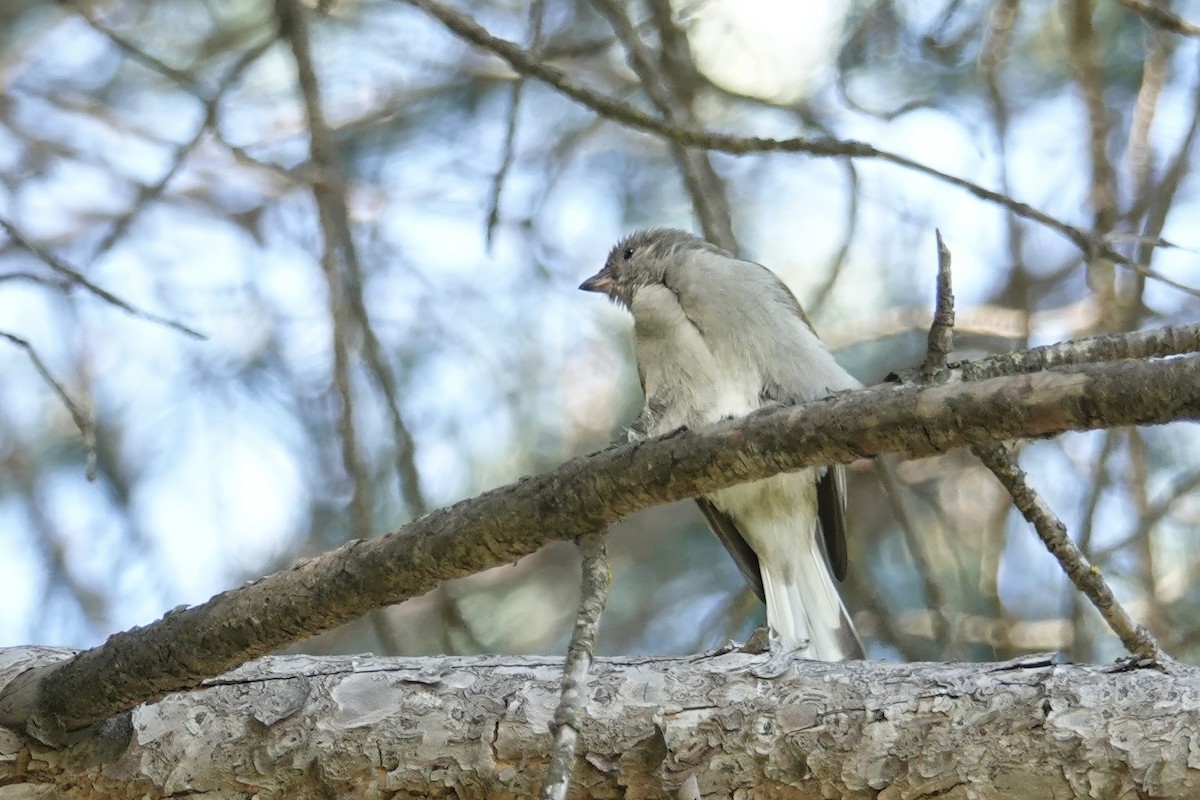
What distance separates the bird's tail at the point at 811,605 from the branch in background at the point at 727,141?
1.31 metres

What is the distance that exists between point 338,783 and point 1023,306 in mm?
2698

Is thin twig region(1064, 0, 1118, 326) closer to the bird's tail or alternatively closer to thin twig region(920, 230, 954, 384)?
the bird's tail

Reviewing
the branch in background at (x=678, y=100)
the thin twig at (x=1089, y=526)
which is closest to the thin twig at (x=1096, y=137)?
the thin twig at (x=1089, y=526)

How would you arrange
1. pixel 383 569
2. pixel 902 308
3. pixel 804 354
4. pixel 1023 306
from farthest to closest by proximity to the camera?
pixel 902 308 → pixel 1023 306 → pixel 804 354 → pixel 383 569

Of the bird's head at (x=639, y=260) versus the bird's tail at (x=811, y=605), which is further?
the bird's head at (x=639, y=260)

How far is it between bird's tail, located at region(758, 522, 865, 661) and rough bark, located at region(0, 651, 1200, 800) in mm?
1124

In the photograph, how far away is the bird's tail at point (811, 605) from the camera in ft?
10.4

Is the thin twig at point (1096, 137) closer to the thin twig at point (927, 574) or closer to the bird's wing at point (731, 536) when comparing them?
the thin twig at point (927, 574)

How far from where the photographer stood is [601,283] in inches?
156

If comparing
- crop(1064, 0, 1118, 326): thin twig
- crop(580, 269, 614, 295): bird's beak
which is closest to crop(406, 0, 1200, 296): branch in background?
crop(1064, 0, 1118, 326): thin twig

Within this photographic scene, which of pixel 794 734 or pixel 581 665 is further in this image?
pixel 794 734

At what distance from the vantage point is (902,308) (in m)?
4.30

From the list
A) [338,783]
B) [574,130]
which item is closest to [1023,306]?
[574,130]

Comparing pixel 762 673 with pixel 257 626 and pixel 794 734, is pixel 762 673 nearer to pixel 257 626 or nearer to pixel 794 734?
pixel 794 734
